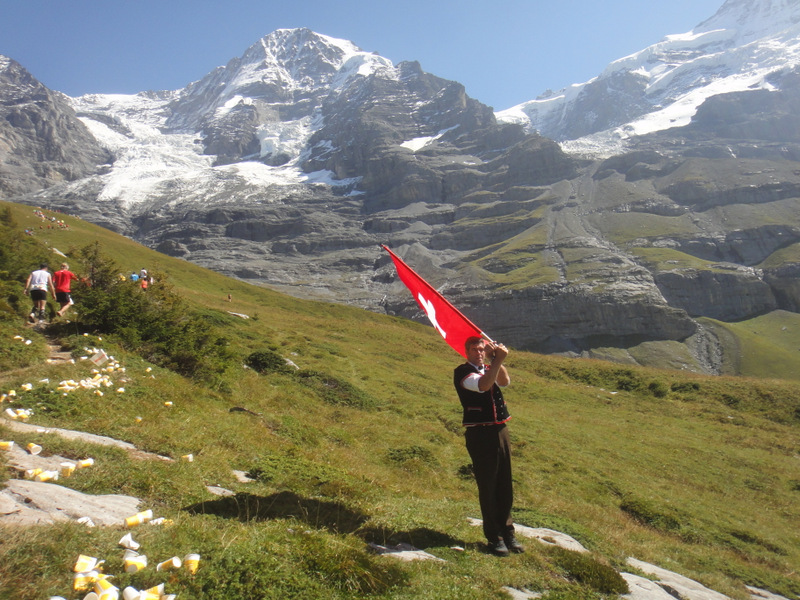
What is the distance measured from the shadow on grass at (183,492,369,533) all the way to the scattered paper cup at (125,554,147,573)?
1.80 m

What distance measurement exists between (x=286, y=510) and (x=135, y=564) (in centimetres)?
304

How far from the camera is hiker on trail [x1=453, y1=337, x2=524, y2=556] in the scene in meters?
7.34

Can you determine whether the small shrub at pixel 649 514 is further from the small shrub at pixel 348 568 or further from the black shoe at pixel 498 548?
the small shrub at pixel 348 568

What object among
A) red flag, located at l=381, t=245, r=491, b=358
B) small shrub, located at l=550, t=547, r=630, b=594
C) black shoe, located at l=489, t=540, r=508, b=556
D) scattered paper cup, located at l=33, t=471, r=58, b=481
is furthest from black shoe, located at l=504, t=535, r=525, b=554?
scattered paper cup, located at l=33, t=471, r=58, b=481

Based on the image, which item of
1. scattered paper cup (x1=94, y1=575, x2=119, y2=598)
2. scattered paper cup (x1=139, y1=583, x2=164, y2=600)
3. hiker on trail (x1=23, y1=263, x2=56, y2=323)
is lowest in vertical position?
scattered paper cup (x1=139, y1=583, x2=164, y2=600)

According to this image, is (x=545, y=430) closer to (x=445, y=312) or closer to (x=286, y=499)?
(x=445, y=312)

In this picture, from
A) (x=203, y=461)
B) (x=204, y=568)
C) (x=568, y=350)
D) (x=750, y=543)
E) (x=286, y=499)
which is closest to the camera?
(x=204, y=568)

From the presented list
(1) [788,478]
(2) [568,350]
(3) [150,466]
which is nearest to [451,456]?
(3) [150,466]

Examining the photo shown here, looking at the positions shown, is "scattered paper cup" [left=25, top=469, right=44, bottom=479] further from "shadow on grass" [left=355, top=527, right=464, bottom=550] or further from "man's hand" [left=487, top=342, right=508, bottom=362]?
"man's hand" [left=487, top=342, right=508, bottom=362]

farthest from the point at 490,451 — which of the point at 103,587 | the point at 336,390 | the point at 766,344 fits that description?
the point at 766,344

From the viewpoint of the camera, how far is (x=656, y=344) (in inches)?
5984

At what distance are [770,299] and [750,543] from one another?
210102mm

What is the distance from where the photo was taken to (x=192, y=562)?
15.1ft

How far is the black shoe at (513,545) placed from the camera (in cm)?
727
